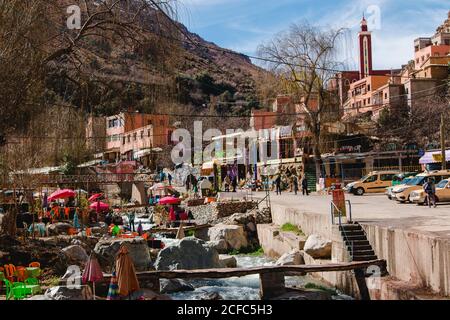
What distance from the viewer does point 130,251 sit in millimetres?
19609

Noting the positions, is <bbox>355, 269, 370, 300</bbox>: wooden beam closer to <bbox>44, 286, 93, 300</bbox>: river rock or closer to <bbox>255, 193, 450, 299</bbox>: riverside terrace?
<bbox>255, 193, 450, 299</bbox>: riverside terrace

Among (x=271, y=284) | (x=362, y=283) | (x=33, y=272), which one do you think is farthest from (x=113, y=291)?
(x=362, y=283)

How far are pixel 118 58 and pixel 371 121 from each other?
49.0 m

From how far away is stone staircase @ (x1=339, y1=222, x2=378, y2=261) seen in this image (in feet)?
49.8

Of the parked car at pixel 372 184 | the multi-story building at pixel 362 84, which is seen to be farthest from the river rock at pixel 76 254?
the multi-story building at pixel 362 84

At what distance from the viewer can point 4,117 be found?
41.2ft

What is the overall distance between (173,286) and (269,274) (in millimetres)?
3585

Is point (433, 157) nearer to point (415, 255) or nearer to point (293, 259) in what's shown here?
point (293, 259)

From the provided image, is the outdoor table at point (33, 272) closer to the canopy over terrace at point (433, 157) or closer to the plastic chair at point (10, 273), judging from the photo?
the plastic chair at point (10, 273)

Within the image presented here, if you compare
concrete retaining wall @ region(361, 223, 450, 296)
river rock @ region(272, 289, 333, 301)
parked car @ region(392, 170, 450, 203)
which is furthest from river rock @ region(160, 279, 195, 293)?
parked car @ region(392, 170, 450, 203)

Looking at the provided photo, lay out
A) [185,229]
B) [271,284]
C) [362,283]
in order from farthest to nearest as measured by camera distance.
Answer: [185,229]
[271,284]
[362,283]

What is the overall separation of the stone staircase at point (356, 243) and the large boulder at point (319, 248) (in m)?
1.78

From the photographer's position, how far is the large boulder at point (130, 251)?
63.1ft
